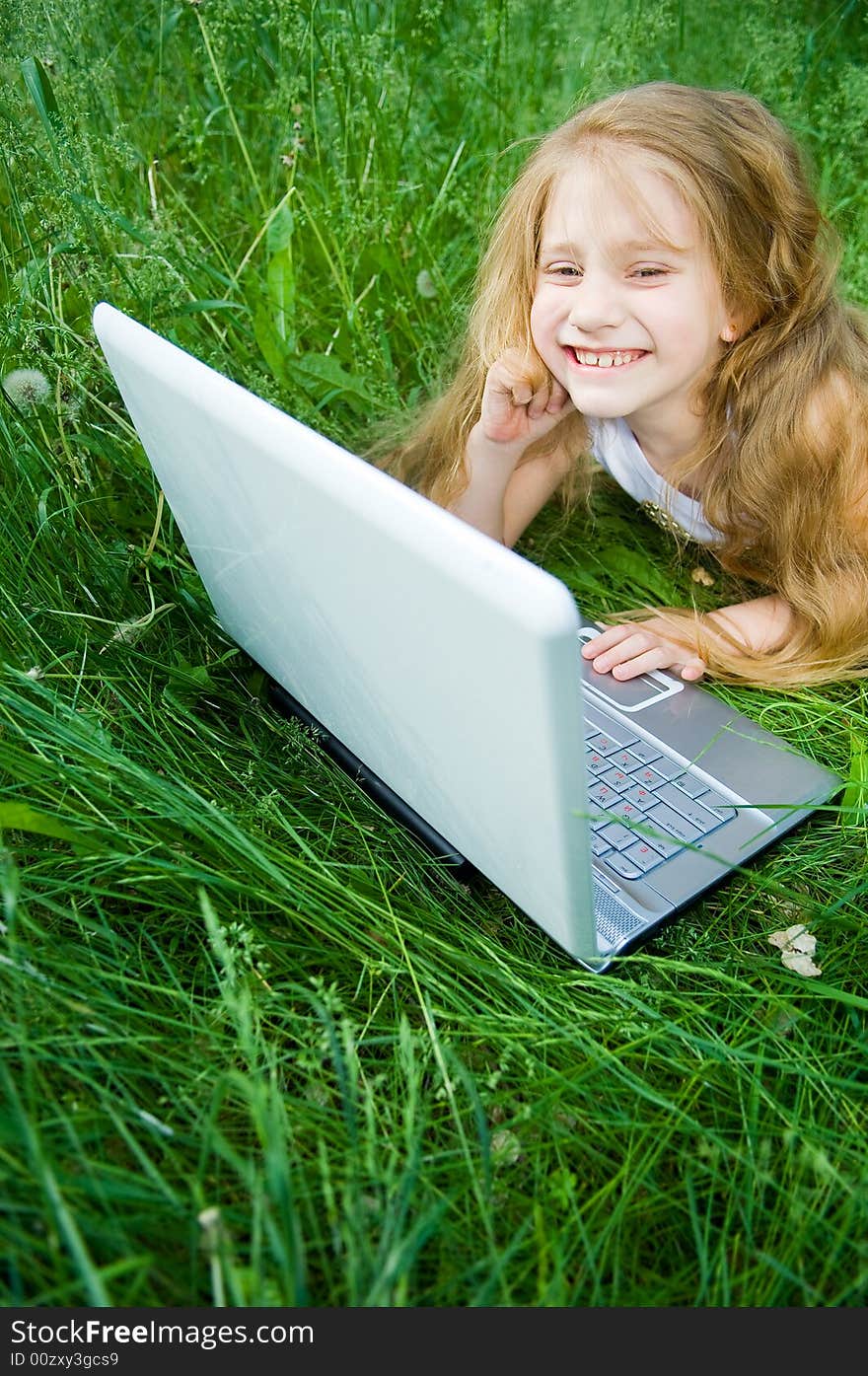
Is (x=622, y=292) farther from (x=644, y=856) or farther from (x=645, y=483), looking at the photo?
(x=644, y=856)

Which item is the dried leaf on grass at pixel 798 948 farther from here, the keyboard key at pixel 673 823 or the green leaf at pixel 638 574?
the green leaf at pixel 638 574

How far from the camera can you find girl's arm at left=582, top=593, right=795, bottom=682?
1.25 m

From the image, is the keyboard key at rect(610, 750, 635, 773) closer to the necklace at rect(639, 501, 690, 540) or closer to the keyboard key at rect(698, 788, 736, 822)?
the keyboard key at rect(698, 788, 736, 822)

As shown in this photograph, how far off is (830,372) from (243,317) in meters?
0.90

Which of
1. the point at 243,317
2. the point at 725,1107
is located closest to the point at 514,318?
the point at 243,317

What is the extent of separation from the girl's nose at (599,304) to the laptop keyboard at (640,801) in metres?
0.47

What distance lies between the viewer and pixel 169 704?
1136 mm

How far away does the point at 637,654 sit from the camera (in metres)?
1.27

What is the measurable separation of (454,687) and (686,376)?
2.50 feet

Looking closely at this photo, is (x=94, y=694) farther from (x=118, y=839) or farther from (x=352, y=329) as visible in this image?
(x=352, y=329)

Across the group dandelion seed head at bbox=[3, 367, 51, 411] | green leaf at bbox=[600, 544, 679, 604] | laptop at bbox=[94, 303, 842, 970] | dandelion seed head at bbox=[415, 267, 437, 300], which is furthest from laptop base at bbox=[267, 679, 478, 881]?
dandelion seed head at bbox=[415, 267, 437, 300]

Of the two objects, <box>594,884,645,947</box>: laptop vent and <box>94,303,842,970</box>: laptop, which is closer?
<box>94,303,842,970</box>: laptop

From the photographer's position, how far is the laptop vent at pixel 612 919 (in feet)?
3.01

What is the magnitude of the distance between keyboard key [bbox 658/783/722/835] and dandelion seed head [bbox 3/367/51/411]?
3.03ft
